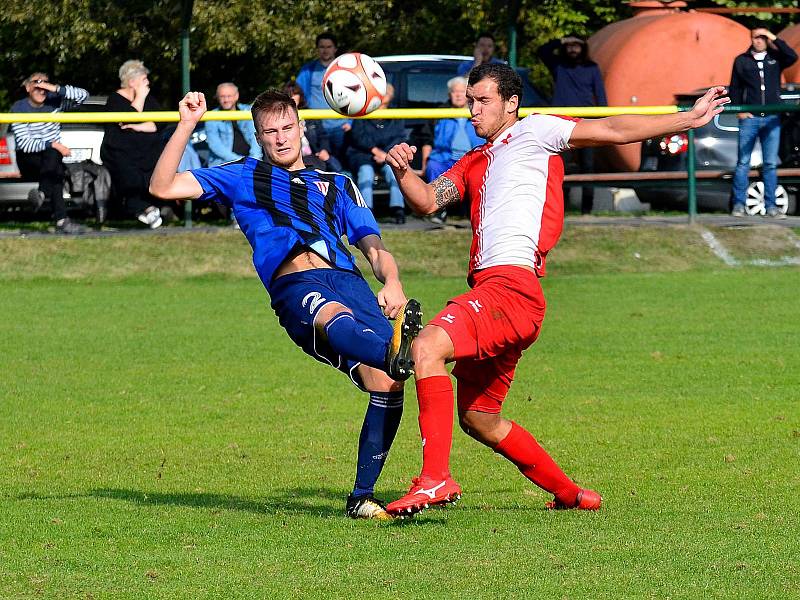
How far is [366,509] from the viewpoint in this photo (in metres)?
6.33

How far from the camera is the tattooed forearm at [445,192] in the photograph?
6609 millimetres

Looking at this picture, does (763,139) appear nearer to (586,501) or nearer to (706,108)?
(706,108)

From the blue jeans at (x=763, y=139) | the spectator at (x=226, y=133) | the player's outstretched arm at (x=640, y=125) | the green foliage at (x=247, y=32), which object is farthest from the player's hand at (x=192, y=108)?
the green foliage at (x=247, y=32)

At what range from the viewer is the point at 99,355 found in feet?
38.2

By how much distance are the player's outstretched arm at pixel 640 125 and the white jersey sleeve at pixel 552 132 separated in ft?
0.10

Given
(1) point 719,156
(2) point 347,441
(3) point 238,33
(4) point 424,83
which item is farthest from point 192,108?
(3) point 238,33

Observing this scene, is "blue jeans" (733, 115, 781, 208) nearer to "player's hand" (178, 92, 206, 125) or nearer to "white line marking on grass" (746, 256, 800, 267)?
"white line marking on grass" (746, 256, 800, 267)

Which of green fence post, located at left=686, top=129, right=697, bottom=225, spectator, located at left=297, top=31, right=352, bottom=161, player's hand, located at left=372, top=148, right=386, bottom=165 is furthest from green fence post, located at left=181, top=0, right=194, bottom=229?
green fence post, located at left=686, top=129, right=697, bottom=225

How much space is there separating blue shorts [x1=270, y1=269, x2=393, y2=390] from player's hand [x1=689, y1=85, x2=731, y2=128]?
1.59 meters

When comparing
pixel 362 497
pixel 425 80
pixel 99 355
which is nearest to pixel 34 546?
pixel 362 497

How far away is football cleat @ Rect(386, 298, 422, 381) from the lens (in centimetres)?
586

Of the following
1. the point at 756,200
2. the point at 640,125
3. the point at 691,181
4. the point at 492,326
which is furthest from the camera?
the point at 756,200

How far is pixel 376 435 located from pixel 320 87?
36.0 ft

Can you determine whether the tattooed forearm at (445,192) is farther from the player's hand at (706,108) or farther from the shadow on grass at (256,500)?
the shadow on grass at (256,500)
